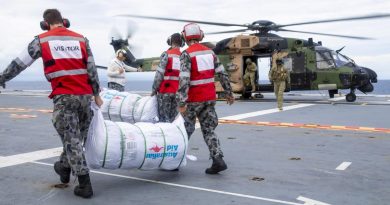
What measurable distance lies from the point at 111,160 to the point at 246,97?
1499 centimetres

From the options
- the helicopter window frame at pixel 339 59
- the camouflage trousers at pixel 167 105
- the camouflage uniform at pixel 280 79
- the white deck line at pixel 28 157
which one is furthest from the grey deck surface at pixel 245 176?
the helicopter window frame at pixel 339 59

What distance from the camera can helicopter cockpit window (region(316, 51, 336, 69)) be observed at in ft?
54.9

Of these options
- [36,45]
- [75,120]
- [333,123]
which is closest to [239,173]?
[75,120]

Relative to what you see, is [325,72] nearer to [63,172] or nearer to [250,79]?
[250,79]

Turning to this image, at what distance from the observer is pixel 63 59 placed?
4160 mm

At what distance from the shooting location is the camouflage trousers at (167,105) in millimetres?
6816

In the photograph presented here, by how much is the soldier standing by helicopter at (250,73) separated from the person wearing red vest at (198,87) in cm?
1237

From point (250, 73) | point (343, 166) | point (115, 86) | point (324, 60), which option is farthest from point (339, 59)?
point (343, 166)

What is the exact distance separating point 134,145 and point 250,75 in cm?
1354

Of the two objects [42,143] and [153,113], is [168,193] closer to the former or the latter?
[153,113]

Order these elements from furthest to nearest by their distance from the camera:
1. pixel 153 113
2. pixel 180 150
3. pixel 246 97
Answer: pixel 246 97 → pixel 153 113 → pixel 180 150

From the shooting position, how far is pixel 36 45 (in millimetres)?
4133

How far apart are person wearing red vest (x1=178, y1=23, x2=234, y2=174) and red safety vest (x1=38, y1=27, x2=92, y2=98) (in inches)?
56.9

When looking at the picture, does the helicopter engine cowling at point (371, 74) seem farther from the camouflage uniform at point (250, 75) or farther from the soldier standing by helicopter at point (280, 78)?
the soldier standing by helicopter at point (280, 78)
